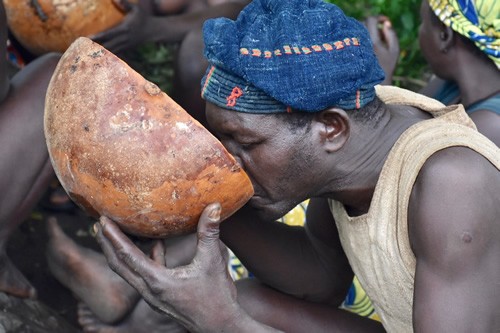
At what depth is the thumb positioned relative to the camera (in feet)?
6.82

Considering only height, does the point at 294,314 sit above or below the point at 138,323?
above

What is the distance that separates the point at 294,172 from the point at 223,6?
79.9 inches

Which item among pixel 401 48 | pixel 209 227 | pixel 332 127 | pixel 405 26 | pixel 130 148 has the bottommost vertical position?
pixel 401 48

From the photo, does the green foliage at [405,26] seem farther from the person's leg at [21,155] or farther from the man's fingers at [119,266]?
the man's fingers at [119,266]

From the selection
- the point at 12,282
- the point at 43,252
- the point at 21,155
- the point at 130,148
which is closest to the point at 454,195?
the point at 130,148

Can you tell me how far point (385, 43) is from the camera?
13.0 feet

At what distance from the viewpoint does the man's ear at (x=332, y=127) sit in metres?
2.21

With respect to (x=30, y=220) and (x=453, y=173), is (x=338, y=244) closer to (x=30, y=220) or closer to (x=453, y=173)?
(x=453, y=173)

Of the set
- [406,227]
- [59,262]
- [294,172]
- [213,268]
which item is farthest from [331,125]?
[59,262]

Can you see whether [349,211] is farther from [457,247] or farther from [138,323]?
[138,323]

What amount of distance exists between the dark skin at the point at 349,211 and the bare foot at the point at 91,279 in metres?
0.63

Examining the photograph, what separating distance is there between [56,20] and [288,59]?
168 centimetres

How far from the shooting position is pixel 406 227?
220 centimetres

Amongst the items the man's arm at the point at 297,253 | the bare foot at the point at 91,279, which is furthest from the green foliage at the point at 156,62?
the man's arm at the point at 297,253
